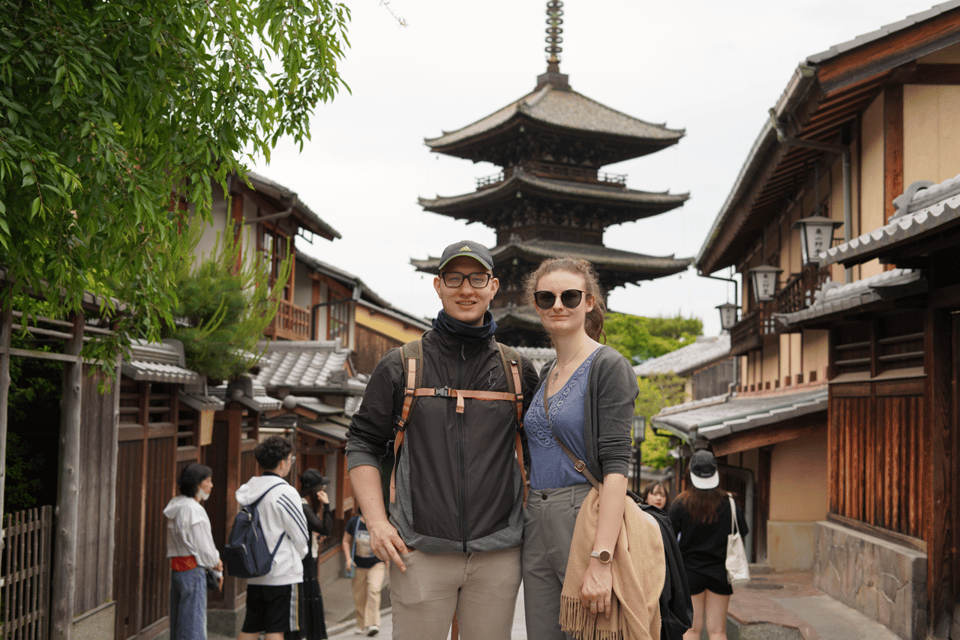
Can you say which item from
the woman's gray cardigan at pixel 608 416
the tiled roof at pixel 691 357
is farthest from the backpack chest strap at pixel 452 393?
the tiled roof at pixel 691 357

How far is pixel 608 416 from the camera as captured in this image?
2873mm

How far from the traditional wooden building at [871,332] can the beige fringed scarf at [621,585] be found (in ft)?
11.1

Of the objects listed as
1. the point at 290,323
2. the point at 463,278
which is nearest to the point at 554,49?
the point at 290,323

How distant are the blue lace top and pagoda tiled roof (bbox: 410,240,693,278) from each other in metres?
25.7

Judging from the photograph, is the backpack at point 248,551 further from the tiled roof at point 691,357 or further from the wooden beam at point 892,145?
the tiled roof at point 691,357

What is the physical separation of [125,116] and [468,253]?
2.19 meters

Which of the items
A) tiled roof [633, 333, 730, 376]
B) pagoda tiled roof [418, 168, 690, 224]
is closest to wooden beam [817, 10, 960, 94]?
pagoda tiled roof [418, 168, 690, 224]

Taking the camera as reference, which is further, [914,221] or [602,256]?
[602,256]

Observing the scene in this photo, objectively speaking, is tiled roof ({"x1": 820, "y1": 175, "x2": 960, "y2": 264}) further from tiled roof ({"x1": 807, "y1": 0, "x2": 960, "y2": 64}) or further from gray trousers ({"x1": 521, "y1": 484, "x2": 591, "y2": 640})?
gray trousers ({"x1": 521, "y1": 484, "x2": 591, "y2": 640})

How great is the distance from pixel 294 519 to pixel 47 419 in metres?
2.06

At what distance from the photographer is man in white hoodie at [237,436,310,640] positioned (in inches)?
243

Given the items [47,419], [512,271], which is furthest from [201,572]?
[512,271]

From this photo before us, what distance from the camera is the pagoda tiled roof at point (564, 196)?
29.2 m

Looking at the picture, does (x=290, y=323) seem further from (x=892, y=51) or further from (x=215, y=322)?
(x=892, y=51)
